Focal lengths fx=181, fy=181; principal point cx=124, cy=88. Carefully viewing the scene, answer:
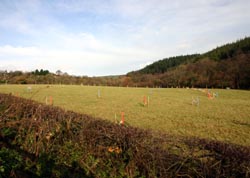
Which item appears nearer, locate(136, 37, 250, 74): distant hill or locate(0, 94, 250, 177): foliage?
locate(0, 94, 250, 177): foliage

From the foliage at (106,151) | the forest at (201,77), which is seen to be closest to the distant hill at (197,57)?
the forest at (201,77)

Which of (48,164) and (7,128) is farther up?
(7,128)

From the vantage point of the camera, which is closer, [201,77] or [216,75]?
[216,75]

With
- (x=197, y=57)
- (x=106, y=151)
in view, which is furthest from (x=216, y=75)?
(x=106, y=151)

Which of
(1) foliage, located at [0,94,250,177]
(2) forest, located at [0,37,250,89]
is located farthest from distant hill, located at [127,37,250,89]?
(1) foliage, located at [0,94,250,177]

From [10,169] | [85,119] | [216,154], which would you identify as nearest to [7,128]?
[10,169]

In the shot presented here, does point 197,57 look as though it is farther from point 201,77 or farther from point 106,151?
point 106,151

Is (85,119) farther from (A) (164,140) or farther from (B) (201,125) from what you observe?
(B) (201,125)

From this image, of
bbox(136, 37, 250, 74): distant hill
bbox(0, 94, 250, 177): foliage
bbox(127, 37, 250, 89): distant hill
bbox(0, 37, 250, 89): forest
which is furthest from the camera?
bbox(136, 37, 250, 74): distant hill

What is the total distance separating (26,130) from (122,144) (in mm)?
2872

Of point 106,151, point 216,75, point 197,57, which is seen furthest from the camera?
point 197,57

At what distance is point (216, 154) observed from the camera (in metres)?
2.86

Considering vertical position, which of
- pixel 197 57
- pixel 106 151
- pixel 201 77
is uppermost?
pixel 197 57

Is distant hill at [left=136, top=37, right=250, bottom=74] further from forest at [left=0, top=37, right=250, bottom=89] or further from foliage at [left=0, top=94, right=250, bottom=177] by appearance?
foliage at [left=0, top=94, right=250, bottom=177]
